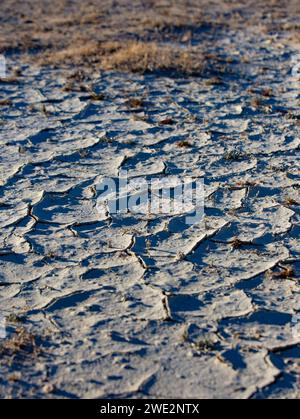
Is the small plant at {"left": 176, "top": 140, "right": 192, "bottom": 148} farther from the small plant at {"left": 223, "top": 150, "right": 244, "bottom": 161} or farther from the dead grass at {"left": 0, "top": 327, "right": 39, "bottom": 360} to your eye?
the dead grass at {"left": 0, "top": 327, "right": 39, "bottom": 360}

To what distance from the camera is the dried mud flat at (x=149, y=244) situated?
3.29 metres

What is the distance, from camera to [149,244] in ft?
14.4

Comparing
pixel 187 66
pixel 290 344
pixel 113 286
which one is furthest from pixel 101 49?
pixel 290 344

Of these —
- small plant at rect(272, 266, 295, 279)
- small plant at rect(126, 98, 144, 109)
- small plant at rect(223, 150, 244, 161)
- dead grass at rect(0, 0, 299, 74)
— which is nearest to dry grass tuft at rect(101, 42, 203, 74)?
dead grass at rect(0, 0, 299, 74)

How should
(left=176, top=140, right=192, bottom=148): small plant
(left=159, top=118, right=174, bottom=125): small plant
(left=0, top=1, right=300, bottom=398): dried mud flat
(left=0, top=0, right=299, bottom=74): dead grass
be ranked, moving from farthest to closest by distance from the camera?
1. (left=0, top=0, right=299, bottom=74): dead grass
2. (left=159, top=118, right=174, bottom=125): small plant
3. (left=176, top=140, right=192, bottom=148): small plant
4. (left=0, top=1, right=300, bottom=398): dried mud flat

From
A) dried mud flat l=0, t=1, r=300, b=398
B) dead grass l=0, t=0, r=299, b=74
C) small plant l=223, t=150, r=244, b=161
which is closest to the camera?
dried mud flat l=0, t=1, r=300, b=398

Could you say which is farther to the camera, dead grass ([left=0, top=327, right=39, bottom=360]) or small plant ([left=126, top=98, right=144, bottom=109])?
small plant ([left=126, top=98, right=144, bottom=109])

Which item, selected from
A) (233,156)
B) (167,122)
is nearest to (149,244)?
(233,156)

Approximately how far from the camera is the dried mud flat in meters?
3.29

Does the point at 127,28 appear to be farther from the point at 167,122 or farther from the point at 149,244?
the point at 149,244

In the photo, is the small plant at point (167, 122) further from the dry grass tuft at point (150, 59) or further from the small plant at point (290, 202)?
the small plant at point (290, 202)

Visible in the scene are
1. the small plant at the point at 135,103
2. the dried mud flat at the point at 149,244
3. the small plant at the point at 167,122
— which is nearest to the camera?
the dried mud flat at the point at 149,244

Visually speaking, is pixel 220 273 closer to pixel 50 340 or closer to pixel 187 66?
pixel 50 340

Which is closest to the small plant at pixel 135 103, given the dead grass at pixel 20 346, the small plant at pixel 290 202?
the small plant at pixel 290 202
